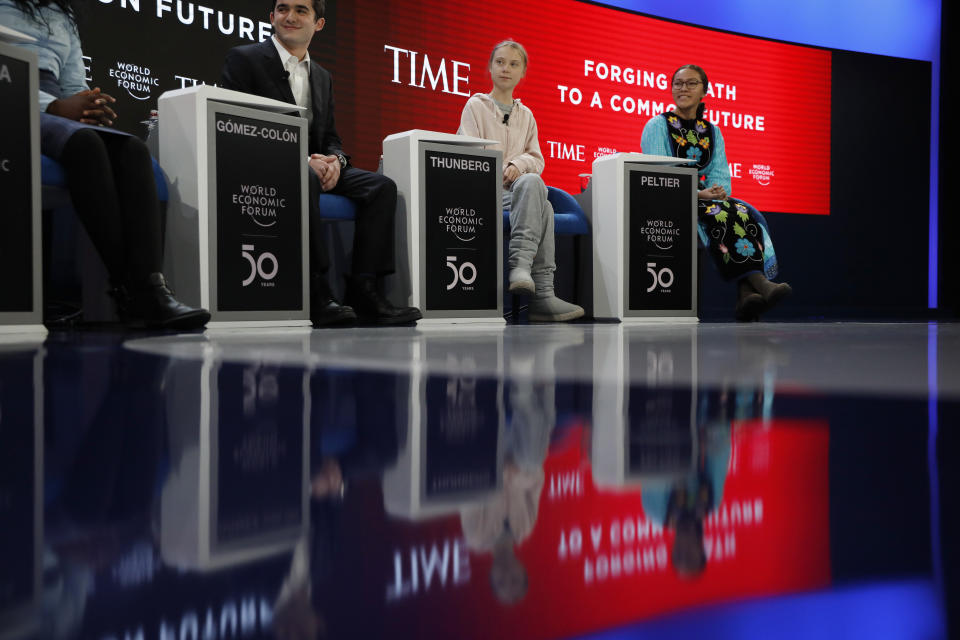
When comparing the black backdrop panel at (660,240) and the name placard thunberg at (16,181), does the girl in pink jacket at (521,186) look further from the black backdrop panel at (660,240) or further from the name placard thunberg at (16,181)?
the name placard thunberg at (16,181)

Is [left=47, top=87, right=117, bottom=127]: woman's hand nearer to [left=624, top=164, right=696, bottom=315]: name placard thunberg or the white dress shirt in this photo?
the white dress shirt

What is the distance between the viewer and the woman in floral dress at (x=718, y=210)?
342cm

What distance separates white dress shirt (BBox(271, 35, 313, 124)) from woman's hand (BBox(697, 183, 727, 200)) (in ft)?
5.25

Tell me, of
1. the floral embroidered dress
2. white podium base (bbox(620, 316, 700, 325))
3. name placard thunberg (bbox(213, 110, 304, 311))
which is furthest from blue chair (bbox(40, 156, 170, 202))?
the floral embroidered dress

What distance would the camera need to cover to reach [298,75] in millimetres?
2770

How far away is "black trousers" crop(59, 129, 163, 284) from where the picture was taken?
1.96 meters

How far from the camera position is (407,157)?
110 inches

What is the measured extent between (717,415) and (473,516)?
0.96 feet

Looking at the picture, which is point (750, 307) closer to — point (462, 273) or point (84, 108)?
point (462, 273)

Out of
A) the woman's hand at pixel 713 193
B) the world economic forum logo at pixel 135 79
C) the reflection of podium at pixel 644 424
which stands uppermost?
the world economic forum logo at pixel 135 79

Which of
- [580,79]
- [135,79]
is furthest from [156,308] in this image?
[580,79]

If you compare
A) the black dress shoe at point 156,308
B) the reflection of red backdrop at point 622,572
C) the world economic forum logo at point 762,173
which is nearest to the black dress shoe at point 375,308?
the black dress shoe at point 156,308

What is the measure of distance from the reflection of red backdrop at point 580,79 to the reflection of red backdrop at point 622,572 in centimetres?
381

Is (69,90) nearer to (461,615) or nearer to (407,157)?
(407,157)
